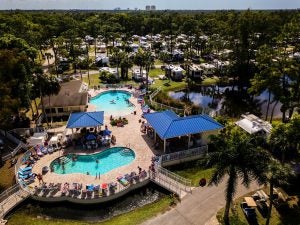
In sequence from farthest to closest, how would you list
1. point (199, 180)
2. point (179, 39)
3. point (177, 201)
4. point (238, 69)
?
point (179, 39)
point (238, 69)
point (199, 180)
point (177, 201)

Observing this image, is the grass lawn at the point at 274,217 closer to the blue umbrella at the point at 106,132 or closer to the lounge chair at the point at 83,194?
the lounge chair at the point at 83,194

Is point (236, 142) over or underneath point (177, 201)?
over

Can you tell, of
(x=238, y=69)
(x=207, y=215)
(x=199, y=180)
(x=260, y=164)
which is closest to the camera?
(x=260, y=164)

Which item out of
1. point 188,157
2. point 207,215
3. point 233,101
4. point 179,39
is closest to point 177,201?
point 207,215

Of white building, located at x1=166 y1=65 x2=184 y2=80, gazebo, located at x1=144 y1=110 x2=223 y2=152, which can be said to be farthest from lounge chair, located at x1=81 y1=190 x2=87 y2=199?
white building, located at x1=166 y1=65 x2=184 y2=80

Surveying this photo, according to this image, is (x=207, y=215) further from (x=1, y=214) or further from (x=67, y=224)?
(x=1, y=214)

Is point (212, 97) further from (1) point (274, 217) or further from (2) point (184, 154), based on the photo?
(1) point (274, 217)

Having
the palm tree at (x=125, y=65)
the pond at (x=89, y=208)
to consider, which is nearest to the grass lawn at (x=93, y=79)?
the palm tree at (x=125, y=65)

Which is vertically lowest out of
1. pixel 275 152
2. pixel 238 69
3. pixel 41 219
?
pixel 41 219
